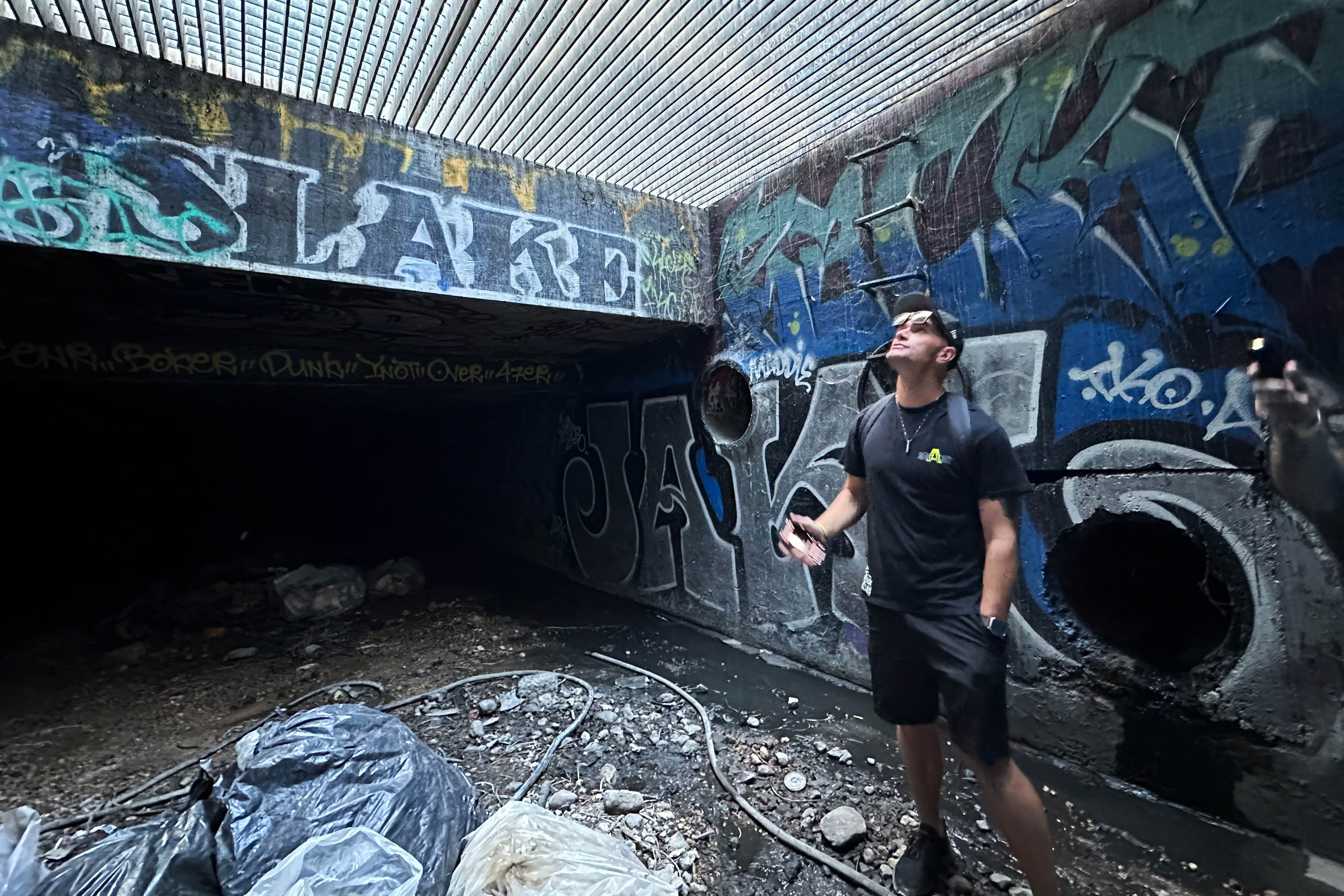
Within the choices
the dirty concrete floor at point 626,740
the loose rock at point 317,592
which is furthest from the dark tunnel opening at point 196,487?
the dirty concrete floor at point 626,740

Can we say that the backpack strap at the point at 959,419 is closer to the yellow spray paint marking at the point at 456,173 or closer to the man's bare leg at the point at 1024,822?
the man's bare leg at the point at 1024,822

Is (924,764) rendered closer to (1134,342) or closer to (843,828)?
(843,828)

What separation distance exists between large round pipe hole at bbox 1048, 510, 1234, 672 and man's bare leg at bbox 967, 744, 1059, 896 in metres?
1.28

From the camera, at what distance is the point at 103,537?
7449mm

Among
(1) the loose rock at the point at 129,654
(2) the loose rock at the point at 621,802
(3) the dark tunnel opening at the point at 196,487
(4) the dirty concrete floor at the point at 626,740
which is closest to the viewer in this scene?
(4) the dirty concrete floor at the point at 626,740

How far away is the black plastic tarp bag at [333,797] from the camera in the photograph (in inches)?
65.9

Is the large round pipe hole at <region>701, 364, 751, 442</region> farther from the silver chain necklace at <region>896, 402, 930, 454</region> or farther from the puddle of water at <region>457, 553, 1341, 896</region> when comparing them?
the silver chain necklace at <region>896, 402, 930, 454</region>

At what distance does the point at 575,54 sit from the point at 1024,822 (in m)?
3.43

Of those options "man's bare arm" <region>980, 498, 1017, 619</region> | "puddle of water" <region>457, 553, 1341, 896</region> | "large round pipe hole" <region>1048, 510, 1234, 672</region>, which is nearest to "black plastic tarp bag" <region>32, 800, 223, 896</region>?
"puddle of water" <region>457, 553, 1341, 896</region>

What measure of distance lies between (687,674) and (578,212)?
10.9ft

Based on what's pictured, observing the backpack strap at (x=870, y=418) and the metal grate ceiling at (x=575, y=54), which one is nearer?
the backpack strap at (x=870, y=418)

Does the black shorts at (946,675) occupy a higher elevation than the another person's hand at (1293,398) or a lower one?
lower

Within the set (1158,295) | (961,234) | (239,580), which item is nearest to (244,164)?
(961,234)

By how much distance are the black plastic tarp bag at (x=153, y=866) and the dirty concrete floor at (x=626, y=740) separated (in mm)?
1116
